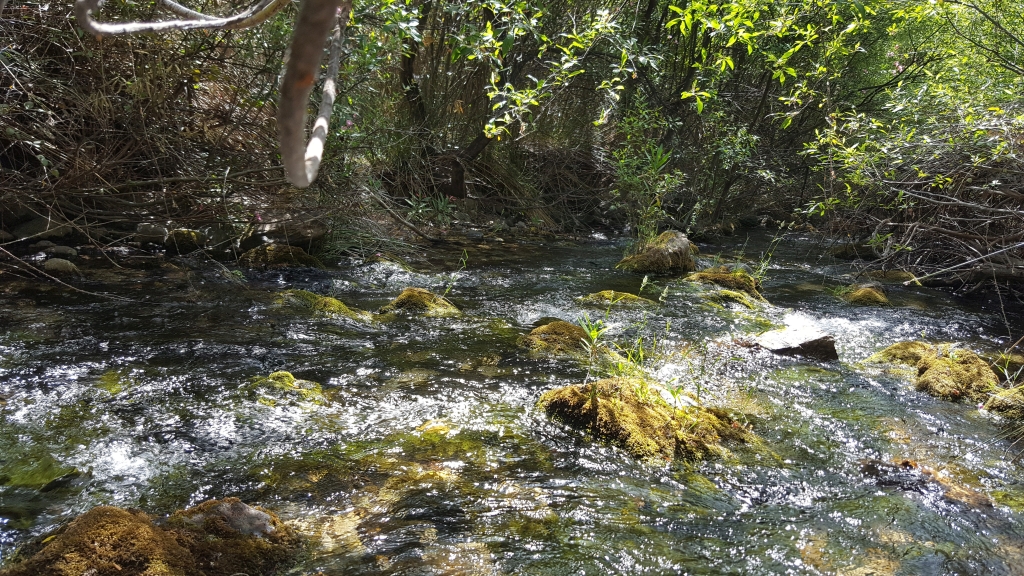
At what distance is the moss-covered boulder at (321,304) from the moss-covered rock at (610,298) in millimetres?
2316

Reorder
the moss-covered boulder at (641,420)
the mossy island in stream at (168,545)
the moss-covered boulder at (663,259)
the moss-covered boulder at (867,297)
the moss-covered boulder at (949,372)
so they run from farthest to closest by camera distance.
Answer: the moss-covered boulder at (663,259)
the moss-covered boulder at (867,297)
the moss-covered boulder at (949,372)
the moss-covered boulder at (641,420)
the mossy island in stream at (168,545)

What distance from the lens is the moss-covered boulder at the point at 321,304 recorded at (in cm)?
566

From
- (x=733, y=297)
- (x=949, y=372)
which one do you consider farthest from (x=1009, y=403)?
(x=733, y=297)

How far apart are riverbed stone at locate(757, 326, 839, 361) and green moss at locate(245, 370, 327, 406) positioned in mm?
3611

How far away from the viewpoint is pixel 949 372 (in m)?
4.77

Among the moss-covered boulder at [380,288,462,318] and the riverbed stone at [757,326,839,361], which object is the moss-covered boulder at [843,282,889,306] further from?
the moss-covered boulder at [380,288,462,318]

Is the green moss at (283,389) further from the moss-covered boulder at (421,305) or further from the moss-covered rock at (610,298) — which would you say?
the moss-covered rock at (610,298)

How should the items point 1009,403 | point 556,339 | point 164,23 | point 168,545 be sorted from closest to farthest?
point 164,23, point 168,545, point 1009,403, point 556,339

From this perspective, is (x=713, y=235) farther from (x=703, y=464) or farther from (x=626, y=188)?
(x=703, y=464)

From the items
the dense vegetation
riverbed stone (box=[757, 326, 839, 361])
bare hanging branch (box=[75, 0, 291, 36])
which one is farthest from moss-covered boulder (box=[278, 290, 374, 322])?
bare hanging branch (box=[75, 0, 291, 36])

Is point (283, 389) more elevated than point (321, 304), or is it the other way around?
point (321, 304)

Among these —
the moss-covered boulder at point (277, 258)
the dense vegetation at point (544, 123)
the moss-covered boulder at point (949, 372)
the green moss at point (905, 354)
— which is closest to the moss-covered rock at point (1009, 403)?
the moss-covered boulder at point (949, 372)

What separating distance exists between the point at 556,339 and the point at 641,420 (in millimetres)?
1593

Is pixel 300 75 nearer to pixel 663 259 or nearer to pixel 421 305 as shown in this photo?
pixel 421 305
